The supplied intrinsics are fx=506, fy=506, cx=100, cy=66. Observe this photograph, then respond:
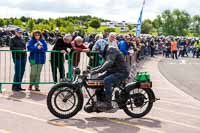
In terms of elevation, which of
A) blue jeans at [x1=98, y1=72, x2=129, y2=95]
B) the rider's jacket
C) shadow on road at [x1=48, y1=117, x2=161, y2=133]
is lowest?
shadow on road at [x1=48, y1=117, x2=161, y2=133]

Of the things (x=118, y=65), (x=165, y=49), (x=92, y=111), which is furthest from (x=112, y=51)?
(x=165, y=49)

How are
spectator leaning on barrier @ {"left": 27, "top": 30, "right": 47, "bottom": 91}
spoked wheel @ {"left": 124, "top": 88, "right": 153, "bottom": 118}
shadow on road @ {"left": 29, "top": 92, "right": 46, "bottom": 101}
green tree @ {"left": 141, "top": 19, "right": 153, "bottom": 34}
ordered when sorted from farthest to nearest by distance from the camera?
green tree @ {"left": 141, "top": 19, "right": 153, "bottom": 34}, spectator leaning on barrier @ {"left": 27, "top": 30, "right": 47, "bottom": 91}, shadow on road @ {"left": 29, "top": 92, "right": 46, "bottom": 101}, spoked wheel @ {"left": 124, "top": 88, "right": 153, "bottom": 118}

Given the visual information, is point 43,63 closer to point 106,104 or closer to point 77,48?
point 77,48

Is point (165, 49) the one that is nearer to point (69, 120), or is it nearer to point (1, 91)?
point (1, 91)

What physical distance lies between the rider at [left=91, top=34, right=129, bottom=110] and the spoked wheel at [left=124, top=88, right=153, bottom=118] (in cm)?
40

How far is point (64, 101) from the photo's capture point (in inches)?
386

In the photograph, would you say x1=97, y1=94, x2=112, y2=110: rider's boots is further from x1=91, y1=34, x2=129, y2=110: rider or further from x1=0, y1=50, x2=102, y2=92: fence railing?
x1=0, y1=50, x2=102, y2=92: fence railing

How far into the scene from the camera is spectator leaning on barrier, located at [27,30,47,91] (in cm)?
1338

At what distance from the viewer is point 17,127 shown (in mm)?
8891

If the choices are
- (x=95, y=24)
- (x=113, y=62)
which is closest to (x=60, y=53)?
(x=113, y=62)

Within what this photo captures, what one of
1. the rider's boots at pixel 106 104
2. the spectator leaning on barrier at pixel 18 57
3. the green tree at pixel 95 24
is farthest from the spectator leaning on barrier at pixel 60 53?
the green tree at pixel 95 24

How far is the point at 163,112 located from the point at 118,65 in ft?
5.88

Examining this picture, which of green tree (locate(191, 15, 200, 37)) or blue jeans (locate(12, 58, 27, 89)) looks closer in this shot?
blue jeans (locate(12, 58, 27, 89))

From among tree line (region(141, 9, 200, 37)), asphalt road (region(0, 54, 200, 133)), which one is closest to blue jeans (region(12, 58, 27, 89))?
asphalt road (region(0, 54, 200, 133))
